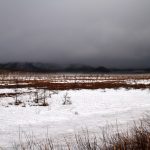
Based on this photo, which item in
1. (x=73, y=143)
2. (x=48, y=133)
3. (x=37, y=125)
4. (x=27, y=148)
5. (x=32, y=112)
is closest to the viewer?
(x=27, y=148)

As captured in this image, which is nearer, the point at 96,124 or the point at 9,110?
the point at 96,124

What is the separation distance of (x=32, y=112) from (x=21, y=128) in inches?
153

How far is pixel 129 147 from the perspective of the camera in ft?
17.7

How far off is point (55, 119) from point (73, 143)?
184 inches

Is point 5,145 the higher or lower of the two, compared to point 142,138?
lower

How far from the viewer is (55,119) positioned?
11797 mm

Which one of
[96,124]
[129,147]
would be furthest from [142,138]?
[96,124]

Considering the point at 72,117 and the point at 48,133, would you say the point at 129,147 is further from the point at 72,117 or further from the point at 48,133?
the point at 72,117

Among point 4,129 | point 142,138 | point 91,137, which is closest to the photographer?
point 142,138

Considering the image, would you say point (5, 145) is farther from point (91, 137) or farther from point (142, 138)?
point (142, 138)

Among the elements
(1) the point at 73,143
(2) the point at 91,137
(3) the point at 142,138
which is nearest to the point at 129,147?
(3) the point at 142,138

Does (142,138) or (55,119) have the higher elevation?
(142,138)

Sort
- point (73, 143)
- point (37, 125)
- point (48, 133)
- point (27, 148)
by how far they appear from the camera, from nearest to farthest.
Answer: point (27, 148) → point (73, 143) → point (48, 133) → point (37, 125)

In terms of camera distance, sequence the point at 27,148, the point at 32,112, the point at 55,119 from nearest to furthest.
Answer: the point at 27,148
the point at 55,119
the point at 32,112
